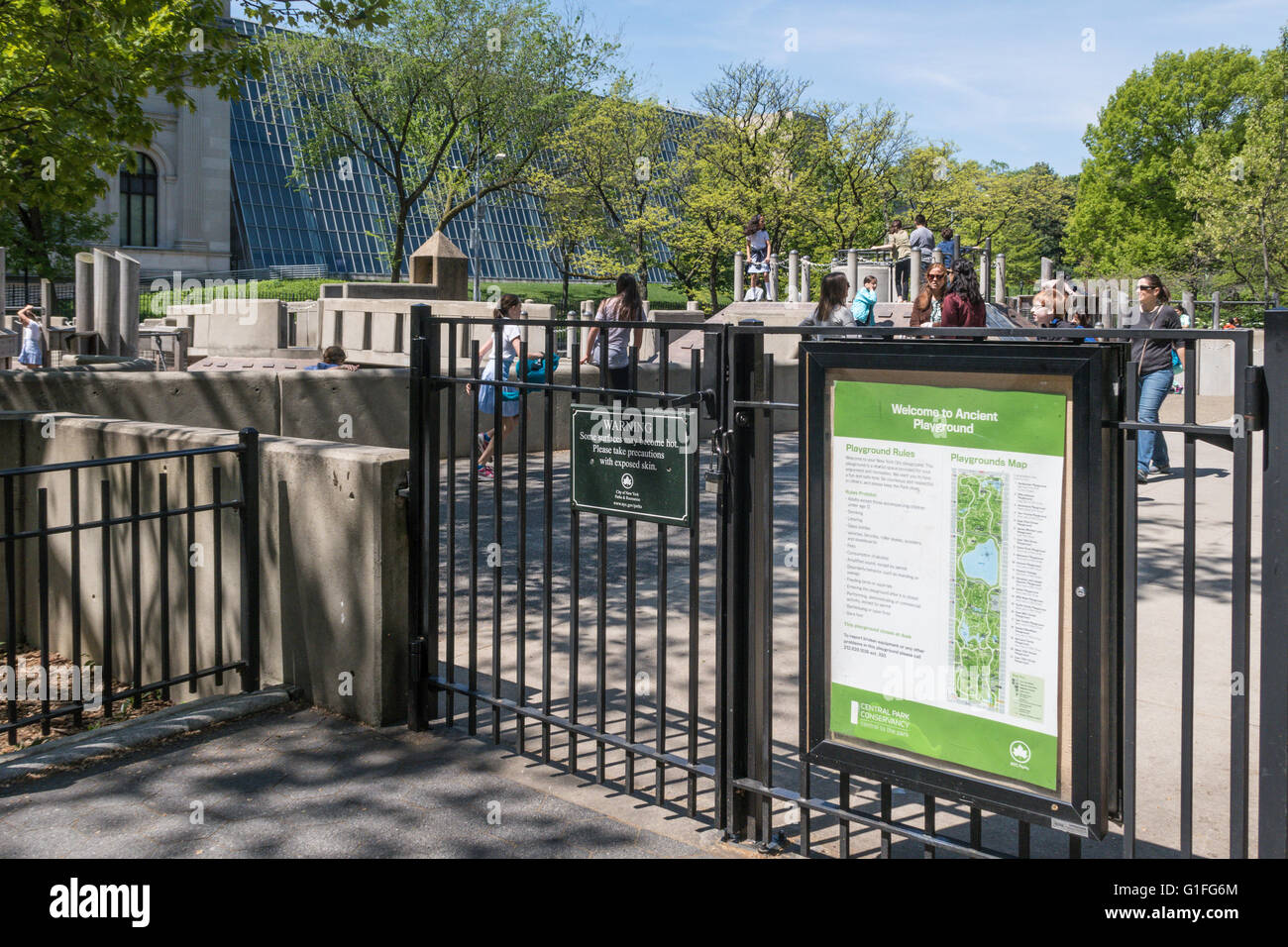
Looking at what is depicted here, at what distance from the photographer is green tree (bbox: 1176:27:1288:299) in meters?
45.5

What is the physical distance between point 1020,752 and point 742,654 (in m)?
1.18

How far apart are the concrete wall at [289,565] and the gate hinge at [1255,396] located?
3731mm

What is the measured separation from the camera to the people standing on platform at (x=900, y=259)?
30125mm

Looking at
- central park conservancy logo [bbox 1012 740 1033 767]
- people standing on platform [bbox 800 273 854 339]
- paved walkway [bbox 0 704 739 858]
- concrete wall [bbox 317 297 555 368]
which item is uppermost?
concrete wall [bbox 317 297 555 368]

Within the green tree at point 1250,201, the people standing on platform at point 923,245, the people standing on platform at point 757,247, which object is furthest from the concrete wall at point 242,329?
the green tree at point 1250,201

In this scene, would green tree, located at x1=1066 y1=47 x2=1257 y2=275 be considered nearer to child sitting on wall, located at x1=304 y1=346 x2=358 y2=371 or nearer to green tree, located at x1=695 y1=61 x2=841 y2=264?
green tree, located at x1=695 y1=61 x2=841 y2=264

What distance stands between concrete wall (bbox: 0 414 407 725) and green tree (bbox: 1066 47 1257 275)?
6435 centimetres

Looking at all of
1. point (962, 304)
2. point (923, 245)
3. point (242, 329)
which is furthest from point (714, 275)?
point (962, 304)

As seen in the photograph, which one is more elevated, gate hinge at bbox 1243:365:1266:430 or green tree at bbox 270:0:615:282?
green tree at bbox 270:0:615:282

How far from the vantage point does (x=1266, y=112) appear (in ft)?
166

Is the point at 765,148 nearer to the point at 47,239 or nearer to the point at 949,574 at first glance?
the point at 47,239

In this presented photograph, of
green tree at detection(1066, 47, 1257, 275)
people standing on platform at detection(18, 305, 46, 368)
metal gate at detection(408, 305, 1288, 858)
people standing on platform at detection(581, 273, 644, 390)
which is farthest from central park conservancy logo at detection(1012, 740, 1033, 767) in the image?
green tree at detection(1066, 47, 1257, 275)

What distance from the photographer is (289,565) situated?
621cm

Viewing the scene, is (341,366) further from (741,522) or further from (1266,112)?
(1266,112)
